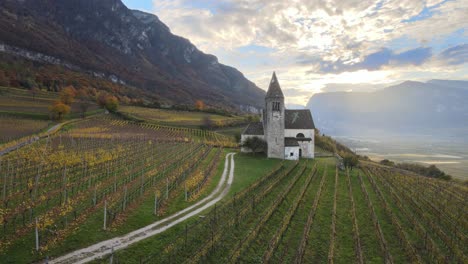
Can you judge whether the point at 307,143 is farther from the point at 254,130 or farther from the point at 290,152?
the point at 254,130

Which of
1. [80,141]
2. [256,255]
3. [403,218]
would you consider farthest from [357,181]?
[80,141]

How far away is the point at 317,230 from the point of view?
840 inches

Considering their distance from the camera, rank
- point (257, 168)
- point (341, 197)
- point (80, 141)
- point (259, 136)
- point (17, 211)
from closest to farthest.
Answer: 1. point (17, 211)
2. point (341, 197)
3. point (257, 168)
4. point (80, 141)
5. point (259, 136)

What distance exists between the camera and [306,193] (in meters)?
30.6

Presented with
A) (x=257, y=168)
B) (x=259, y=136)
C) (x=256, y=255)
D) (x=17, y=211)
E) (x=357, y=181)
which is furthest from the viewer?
(x=259, y=136)

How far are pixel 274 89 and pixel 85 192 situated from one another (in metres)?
36.4

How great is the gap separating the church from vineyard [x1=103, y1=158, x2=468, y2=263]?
1786 cm

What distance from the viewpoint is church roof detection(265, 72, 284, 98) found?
51491mm

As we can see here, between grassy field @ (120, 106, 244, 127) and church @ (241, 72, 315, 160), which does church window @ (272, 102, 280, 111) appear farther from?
grassy field @ (120, 106, 244, 127)

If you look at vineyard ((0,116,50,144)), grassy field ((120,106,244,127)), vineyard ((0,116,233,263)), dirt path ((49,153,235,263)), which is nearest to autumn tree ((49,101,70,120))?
vineyard ((0,116,50,144))

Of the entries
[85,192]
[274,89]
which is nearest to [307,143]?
[274,89]

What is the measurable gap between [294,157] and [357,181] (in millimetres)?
14876

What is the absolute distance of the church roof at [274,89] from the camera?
51491 mm

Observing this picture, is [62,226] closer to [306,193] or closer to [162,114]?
[306,193]
